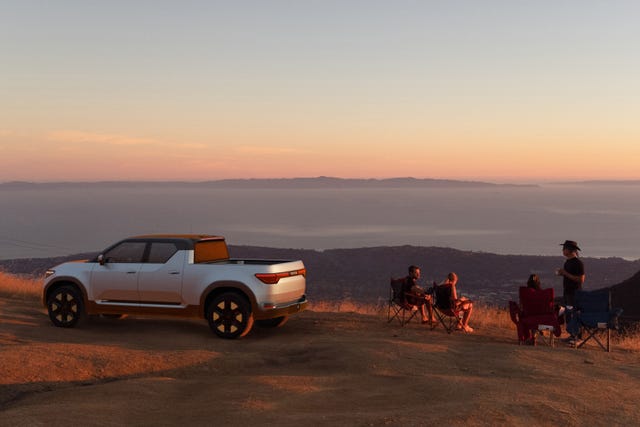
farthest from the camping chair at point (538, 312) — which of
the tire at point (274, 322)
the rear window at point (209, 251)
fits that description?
the rear window at point (209, 251)

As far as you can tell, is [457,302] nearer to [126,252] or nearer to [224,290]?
[224,290]

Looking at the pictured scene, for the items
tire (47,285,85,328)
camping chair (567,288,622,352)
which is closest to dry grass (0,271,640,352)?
camping chair (567,288,622,352)

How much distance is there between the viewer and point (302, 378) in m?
9.11

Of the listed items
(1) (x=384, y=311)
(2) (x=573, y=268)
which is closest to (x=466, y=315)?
(2) (x=573, y=268)

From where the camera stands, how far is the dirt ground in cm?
712

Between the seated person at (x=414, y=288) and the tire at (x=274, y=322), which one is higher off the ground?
the seated person at (x=414, y=288)

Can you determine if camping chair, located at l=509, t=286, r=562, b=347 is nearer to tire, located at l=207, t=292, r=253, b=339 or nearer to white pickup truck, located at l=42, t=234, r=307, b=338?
white pickup truck, located at l=42, t=234, r=307, b=338

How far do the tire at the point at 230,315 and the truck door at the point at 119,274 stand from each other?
1.58 m

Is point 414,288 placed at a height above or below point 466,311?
above

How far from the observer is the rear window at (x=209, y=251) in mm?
12688

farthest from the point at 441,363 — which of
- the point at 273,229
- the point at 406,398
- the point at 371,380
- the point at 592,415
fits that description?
the point at 273,229

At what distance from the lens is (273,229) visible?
644ft

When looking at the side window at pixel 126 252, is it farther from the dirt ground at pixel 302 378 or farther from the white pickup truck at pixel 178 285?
the dirt ground at pixel 302 378

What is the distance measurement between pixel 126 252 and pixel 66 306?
171cm
